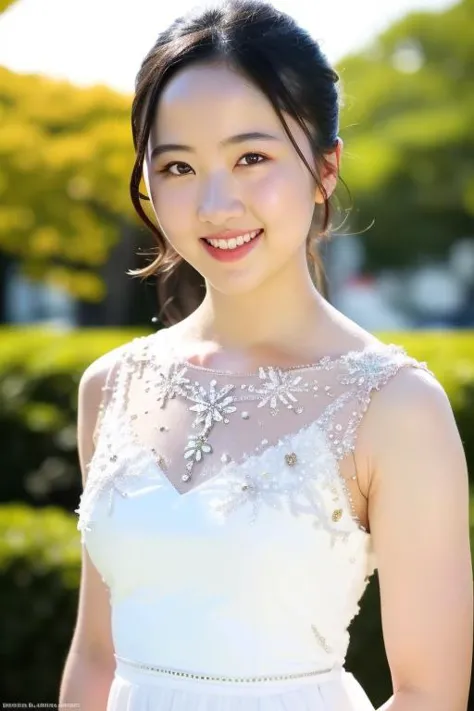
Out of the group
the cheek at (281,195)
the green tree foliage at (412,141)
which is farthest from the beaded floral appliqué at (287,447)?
the green tree foliage at (412,141)

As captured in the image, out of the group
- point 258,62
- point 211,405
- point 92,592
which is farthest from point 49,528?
point 258,62

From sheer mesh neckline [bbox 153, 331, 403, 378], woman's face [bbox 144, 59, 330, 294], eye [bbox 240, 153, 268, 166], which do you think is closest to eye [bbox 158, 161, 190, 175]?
woman's face [bbox 144, 59, 330, 294]

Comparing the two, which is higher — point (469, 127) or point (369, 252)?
point (469, 127)

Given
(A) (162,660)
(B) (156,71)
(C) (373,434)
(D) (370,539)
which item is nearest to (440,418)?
(C) (373,434)

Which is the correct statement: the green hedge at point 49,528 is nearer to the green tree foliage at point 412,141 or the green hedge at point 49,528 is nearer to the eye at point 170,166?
the eye at point 170,166

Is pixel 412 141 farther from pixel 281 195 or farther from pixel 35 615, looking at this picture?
pixel 281 195

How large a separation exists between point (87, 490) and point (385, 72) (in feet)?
79.1

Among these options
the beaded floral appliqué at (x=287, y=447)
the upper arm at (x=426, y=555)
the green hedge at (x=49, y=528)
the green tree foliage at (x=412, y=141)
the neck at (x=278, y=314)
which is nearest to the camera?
the upper arm at (x=426, y=555)

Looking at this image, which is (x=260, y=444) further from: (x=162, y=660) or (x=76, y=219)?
(x=76, y=219)

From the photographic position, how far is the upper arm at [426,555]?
71.3 inches

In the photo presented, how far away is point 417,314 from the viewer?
2945 cm

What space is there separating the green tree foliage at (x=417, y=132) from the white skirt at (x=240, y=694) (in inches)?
813

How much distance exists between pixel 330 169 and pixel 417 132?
865 inches

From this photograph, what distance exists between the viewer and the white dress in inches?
74.8
